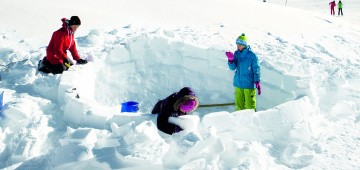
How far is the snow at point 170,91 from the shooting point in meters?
3.90

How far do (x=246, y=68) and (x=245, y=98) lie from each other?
0.45 meters

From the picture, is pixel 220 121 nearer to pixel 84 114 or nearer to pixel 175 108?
pixel 175 108

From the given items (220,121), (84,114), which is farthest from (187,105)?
(84,114)

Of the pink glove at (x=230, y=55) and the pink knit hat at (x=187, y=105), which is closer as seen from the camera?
the pink knit hat at (x=187, y=105)

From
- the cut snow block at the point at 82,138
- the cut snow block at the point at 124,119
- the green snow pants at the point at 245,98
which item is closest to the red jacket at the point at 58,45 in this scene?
the cut snow block at the point at 124,119

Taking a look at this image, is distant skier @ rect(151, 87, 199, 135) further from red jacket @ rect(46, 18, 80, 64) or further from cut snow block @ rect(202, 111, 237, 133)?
red jacket @ rect(46, 18, 80, 64)

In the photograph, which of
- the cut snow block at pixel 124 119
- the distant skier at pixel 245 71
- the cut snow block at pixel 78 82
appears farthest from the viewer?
the distant skier at pixel 245 71

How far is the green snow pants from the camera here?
5723 millimetres

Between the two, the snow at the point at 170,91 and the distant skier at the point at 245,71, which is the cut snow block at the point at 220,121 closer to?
the snow at the point at 170,91

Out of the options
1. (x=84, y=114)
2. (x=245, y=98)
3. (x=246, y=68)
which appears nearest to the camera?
(x=84, y=114)

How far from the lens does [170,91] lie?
22.9 feet

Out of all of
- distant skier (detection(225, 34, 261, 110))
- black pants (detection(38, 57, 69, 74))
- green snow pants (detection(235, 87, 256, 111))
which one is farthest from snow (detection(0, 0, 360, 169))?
distant skier (detection(225, 34, 261, 110))

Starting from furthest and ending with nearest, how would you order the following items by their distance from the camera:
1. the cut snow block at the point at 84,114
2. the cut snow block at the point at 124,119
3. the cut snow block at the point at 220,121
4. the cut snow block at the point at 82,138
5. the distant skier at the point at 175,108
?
the cut snow block at the point at 84,114 → the cut snow block at the point at 124,119 → the cut snow block at the point at 220,121 → the distant skier at the point at 175,108 → the cut snow block at the point at 82,138

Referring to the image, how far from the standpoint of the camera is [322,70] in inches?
275
